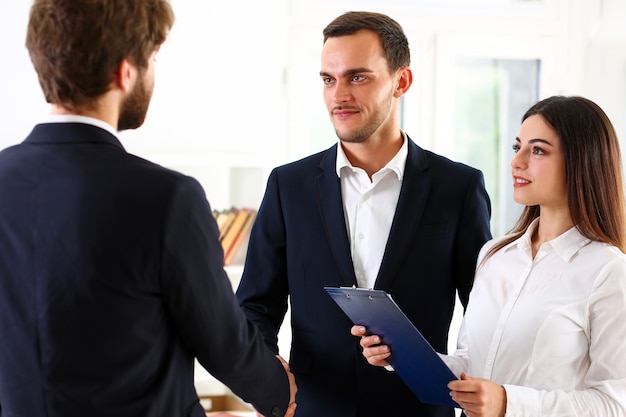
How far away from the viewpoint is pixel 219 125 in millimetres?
4246

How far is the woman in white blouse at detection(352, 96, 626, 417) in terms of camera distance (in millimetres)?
1818

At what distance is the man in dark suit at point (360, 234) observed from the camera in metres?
2.26

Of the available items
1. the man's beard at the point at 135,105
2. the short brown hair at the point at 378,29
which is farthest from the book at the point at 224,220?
the man's beard at the point at 135,105

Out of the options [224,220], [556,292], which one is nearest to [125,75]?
[556,292]

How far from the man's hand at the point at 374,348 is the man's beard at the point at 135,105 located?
0.77 meters

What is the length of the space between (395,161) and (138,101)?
99 cm

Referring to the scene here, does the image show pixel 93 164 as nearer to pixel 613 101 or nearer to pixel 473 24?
pixel 473 24

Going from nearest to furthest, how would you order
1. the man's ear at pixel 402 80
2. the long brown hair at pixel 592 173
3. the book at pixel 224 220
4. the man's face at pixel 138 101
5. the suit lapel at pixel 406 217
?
the man's face at pixel 138 101
the long brown hair at pixel 592 173
the suit lapel at pixel 406 217
the man's ear at pixel 402 80
the book at pixel 224 220

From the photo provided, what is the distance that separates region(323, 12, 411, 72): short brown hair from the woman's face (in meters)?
0.54

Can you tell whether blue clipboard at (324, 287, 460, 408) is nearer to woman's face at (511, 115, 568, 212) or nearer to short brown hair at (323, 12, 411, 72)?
woman's face at (511, 115, 568, 212)

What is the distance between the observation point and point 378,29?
7.83 feet

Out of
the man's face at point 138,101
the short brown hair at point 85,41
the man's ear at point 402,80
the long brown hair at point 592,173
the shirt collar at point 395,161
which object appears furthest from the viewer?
the man's ear at point 402,80

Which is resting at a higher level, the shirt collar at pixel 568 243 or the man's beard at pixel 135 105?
the man's beard at pixel 135 105

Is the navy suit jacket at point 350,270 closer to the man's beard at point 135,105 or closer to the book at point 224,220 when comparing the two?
the man's beard at point 135,105
